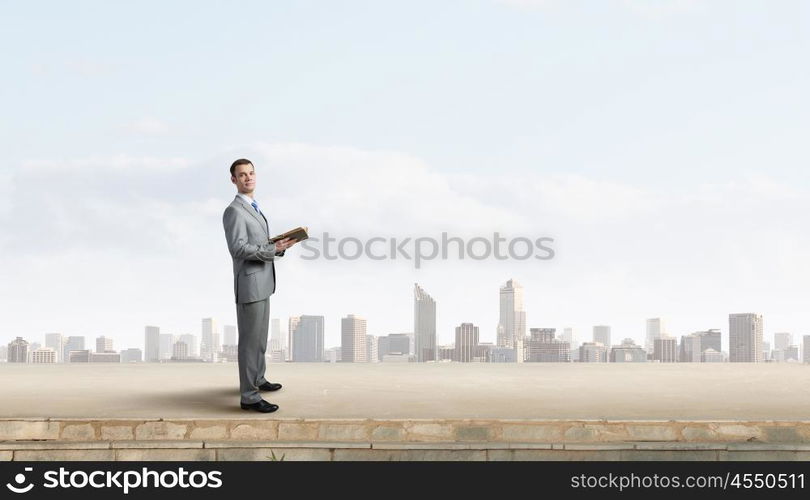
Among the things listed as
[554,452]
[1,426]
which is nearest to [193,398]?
[1,426]

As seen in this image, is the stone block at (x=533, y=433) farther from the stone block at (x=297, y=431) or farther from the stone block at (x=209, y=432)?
the stone block at (x=209, y=432)

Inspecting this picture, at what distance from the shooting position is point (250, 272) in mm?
8023

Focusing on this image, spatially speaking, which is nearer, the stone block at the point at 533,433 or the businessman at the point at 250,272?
the stone block at the point at 533,433

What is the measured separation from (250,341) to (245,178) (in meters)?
1.74

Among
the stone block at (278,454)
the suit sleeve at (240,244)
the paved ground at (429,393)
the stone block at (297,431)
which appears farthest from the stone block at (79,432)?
the suit sleeve at (240,244)

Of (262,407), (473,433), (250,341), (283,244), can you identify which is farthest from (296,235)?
(473,433)

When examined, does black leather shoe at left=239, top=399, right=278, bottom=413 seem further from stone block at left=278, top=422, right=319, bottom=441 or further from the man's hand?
the man's hand

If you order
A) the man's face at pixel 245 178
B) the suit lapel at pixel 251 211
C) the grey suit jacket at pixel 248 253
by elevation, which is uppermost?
the man's face at pixel 245 178

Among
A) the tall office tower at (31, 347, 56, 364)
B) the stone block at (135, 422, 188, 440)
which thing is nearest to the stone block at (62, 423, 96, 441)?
the stone block at (135, 422, 188, 440)

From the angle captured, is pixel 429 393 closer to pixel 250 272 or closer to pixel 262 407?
pixel 262 407

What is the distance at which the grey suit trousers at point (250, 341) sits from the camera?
8.04 metres
